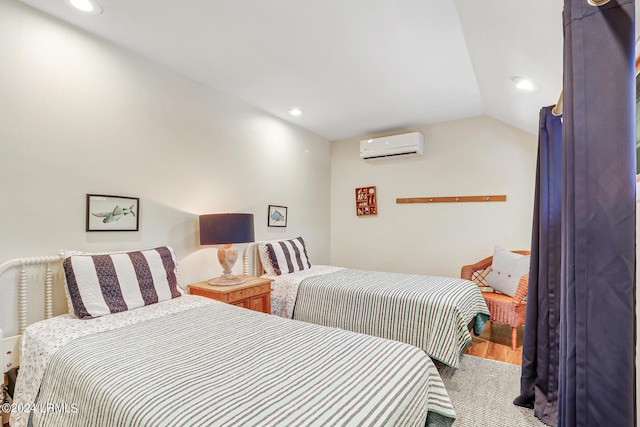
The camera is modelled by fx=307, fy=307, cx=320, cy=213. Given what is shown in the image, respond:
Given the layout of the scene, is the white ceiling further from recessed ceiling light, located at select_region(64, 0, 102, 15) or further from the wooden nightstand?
the wooden nightstand

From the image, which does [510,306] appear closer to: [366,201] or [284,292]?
[284,292]

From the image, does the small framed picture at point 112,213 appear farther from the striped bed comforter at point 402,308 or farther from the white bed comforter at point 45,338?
the striped bed comforter at point 402,308

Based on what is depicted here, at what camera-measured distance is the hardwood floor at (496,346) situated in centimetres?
278

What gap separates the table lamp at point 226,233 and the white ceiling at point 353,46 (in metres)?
1.31

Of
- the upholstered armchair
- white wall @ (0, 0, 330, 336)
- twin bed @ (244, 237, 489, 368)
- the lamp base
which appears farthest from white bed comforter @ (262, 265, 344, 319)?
the upholstered armchair

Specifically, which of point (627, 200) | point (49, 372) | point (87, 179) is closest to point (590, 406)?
point (627, 200)

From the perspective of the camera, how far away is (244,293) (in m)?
2.73

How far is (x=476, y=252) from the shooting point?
3855 mm

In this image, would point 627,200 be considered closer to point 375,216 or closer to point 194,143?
point 194,143

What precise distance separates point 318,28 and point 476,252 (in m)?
3.17

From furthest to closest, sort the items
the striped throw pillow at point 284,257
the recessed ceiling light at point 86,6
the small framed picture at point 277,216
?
the small framed picture at point 277,216
the striped throw pillow at point 284,257
the recessed ceiling light at point 86,6

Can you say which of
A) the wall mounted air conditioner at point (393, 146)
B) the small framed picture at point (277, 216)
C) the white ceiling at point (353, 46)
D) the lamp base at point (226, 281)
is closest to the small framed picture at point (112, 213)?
the lamp base at point (226, 281)

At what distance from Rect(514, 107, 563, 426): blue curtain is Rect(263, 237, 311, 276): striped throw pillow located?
2.24m

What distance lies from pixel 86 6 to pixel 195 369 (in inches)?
88.5
